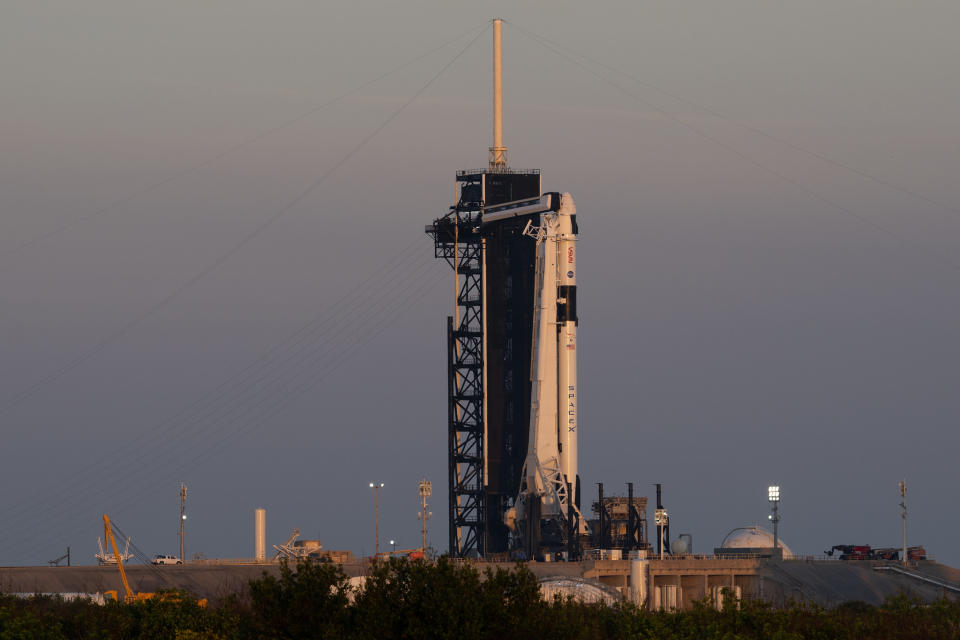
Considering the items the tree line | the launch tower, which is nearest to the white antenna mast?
the launch tower

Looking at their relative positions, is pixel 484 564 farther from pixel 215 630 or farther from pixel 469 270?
pixel 215 630

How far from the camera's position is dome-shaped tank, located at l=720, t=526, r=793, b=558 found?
13650 centimetres

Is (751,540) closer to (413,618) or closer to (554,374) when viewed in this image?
(554,374)

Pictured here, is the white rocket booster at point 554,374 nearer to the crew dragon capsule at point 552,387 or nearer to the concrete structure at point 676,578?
the crew dragon capsule at point 552,387

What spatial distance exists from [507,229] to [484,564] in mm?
28203

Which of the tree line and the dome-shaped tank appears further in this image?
the dome-shaped tank

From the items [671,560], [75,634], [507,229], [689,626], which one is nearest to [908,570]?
[671,560]

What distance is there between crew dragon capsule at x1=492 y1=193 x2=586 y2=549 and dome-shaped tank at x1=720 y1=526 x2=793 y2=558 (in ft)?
76.9

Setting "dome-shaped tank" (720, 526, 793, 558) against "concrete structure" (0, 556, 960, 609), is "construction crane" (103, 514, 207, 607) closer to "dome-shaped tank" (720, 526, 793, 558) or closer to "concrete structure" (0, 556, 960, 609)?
"concrete structure" (0, 556, 960, 609)

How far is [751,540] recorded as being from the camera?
137750 mm

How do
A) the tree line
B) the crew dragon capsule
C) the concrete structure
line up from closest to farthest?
1. the tree line
2. the concrete structure
3. the crew dragon capsule

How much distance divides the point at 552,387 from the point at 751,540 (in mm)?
29041

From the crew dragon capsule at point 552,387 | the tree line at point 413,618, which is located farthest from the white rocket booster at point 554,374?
the tree line at point 413,618

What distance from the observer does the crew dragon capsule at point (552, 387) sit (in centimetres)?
11925
